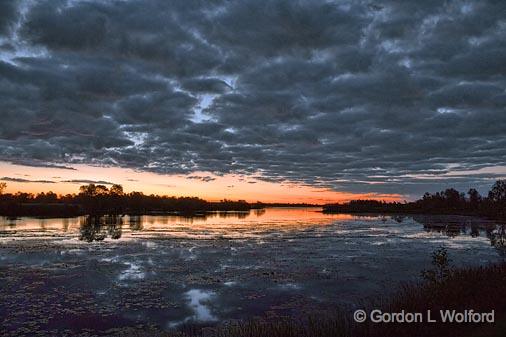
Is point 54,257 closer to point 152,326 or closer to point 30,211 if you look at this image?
point 152,326

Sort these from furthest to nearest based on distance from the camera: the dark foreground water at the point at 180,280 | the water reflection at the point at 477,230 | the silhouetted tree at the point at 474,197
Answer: the silhouetted tree at the point at 474,197, the water reflection at the point at 477,230, the dark foreground water at the point at 180,280

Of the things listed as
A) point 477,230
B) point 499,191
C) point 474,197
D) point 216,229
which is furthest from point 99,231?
point 474,197

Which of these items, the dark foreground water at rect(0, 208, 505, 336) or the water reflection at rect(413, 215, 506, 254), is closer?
the dark foreground water at rect(0, 208, 505, 336)

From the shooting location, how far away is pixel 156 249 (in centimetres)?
3431

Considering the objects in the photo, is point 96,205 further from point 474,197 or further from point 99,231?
point 474,197

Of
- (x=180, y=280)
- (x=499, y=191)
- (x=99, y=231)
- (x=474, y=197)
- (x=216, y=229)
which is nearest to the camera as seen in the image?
(x=180, y=280)

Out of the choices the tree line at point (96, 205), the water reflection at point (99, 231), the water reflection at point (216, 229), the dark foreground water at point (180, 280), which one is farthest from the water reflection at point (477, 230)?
the tree line at point (96, 205)

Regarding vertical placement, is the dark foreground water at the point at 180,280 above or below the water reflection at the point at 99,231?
below

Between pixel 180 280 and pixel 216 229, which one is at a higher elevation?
pixel 216 229

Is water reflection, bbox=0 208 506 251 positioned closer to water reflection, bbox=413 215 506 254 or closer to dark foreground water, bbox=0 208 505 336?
water reflection, bbox=413 215 506 254

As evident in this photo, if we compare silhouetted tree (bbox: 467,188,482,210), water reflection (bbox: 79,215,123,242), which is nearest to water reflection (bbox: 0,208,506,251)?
water reflection (bbox: 79,215,123,242)

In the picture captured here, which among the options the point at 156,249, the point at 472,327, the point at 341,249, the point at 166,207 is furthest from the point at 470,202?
the point at 472,327

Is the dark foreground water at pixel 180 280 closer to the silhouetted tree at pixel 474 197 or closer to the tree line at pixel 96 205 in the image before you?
the tree line at pixel 96 205

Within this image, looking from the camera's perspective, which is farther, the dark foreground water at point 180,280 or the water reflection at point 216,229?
the water reflection at point 216,229
